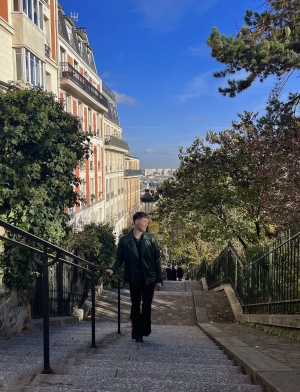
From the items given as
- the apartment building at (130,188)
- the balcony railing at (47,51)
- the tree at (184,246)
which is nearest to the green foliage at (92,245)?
the balcony railing at (47,51)

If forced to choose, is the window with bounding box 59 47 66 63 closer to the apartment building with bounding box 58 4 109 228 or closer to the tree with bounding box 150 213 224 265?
the apartment building with bounding box 58 4 109 228

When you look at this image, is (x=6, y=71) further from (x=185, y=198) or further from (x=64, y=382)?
(x=64, y=382)

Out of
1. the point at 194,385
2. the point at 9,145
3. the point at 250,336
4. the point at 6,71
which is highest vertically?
the point at 6,71

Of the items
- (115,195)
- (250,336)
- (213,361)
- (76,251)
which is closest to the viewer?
(213,361)

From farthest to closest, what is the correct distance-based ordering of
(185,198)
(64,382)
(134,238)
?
(185,198) < (134,238) < (64,382)

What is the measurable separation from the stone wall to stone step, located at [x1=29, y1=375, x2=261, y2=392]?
11.7ft

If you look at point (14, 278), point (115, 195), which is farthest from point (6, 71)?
point (115, 195)

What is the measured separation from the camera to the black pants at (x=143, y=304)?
4.50 metres

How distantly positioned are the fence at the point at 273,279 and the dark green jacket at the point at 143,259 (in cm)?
204

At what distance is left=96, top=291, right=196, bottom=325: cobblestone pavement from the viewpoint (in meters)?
8.91

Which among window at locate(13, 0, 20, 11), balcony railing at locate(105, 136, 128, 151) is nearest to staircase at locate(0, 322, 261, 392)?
window at locate(13, 0, 20, 11)

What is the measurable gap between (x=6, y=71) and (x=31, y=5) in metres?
3.27

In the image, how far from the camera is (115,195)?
41.3m

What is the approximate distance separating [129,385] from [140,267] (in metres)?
2.09
